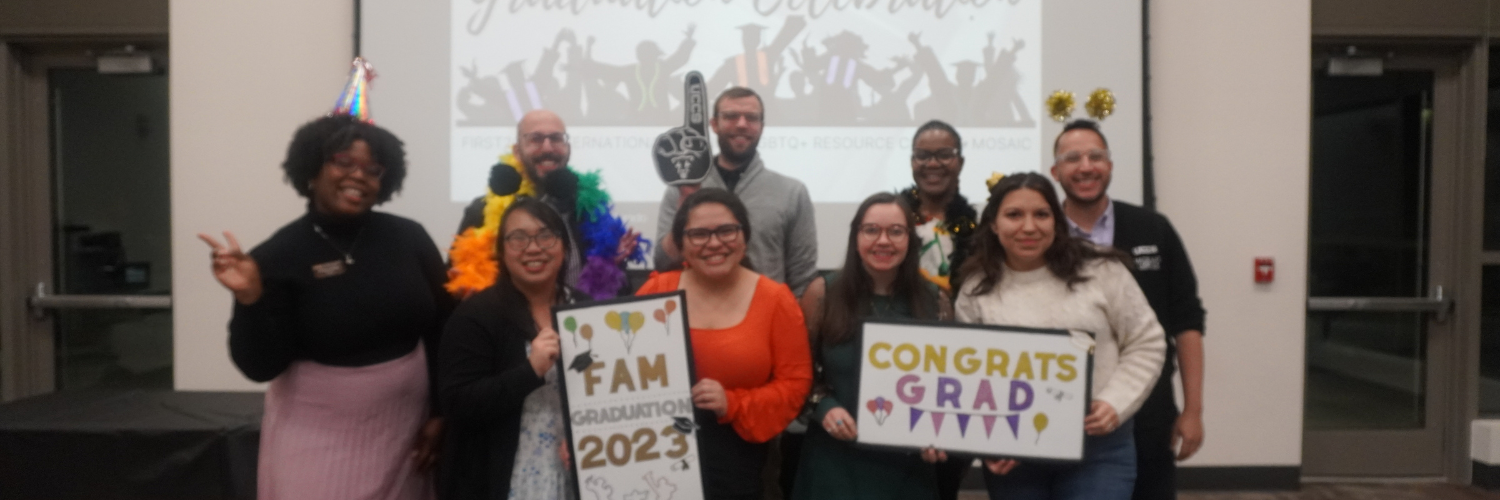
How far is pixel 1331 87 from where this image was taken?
14.2ft

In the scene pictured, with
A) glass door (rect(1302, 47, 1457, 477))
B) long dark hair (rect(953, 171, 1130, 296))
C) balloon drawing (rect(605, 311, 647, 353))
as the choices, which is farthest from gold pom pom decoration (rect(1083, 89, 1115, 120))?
glass door (rect(1302, 47, 1457, 477))

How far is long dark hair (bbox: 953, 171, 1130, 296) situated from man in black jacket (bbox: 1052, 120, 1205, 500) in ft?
0.59

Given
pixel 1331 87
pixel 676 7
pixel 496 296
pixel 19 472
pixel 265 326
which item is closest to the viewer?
pixel 265 326

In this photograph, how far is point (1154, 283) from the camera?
86.1 inches

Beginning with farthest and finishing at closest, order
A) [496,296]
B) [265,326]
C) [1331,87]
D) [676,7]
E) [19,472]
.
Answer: [1331,87], [676,7], [19,472], [496,296], [265,326]

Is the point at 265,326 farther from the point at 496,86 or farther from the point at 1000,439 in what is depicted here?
the point at 496,86

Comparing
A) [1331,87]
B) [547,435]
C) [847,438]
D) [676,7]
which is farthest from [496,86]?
[1331,87]

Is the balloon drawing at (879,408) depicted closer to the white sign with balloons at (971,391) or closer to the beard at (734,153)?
the white sign with balloons at (971,391)

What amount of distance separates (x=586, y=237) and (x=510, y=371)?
754 millimetres

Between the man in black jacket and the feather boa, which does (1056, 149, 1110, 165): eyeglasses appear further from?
the feather boa

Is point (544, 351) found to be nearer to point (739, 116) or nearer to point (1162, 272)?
point (739, 116)

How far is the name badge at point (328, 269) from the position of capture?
1.87 metres

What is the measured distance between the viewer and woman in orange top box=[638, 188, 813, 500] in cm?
194

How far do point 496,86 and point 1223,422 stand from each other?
147 inches
